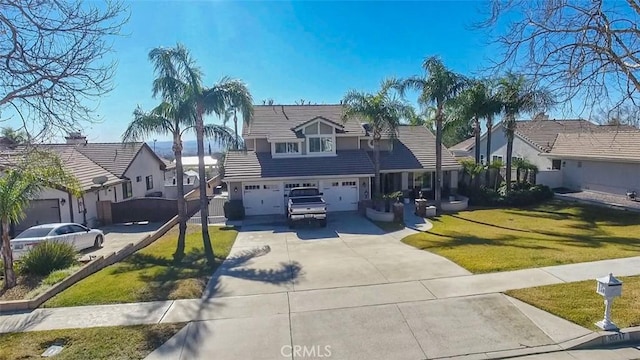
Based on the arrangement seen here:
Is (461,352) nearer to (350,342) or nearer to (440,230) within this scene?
(350,342)

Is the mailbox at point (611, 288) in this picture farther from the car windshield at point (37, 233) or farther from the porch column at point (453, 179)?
the porch column at point (453, 179)

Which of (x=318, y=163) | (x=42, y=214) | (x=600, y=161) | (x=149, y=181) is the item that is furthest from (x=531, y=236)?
(x=149, y=181)

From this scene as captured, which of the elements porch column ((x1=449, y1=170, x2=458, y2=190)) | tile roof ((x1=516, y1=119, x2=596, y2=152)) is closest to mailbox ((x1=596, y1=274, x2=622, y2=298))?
porch column ((x1=449, y1=170, x2=458, y2=190))

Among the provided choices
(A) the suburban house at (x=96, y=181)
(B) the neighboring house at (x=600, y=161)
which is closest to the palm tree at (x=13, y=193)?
(A) the suburban house at (x=96, y=181)

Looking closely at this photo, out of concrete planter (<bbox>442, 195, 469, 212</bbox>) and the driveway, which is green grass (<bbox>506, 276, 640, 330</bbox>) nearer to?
concrete planter (<bbox>442, 195, 469, 212</bbox>)

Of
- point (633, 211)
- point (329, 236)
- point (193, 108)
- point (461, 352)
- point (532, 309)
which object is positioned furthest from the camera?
point (633, 211)

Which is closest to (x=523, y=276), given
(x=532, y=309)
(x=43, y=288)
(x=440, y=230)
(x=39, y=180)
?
(x=532, y=309)
